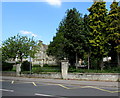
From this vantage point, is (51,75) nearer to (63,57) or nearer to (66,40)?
(66,40)

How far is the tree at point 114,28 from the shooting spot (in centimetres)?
2216

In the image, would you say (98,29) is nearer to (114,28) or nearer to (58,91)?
(114,28)

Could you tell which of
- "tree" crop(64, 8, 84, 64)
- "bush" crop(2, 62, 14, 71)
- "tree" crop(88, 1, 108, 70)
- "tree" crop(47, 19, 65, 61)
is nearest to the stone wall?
"tree" crop(88, 1, 108, 70)

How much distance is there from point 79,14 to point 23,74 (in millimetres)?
13820

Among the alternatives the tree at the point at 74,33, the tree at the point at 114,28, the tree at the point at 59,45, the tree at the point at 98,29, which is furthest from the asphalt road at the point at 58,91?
the tree at the point at 59,45

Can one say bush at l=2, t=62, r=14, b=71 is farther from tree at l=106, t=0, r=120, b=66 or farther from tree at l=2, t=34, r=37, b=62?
tree at l=106, t=0, r=120, b=66

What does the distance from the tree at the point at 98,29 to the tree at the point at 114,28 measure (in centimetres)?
80

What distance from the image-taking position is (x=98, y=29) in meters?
23.6

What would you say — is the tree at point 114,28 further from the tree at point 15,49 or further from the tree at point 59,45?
the tree at point 15,49

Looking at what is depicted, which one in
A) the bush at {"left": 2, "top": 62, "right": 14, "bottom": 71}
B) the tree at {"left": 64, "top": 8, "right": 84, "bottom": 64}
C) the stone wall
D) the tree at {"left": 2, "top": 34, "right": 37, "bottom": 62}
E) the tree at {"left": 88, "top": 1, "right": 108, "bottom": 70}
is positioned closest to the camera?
the stone wall

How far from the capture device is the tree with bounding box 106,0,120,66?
2216 cm

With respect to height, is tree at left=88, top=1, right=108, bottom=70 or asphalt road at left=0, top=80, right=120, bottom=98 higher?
tree at left=88, top=1, right=108, bottom=70

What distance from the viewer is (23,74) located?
23141 millimetres

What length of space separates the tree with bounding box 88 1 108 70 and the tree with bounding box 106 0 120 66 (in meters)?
0.80
